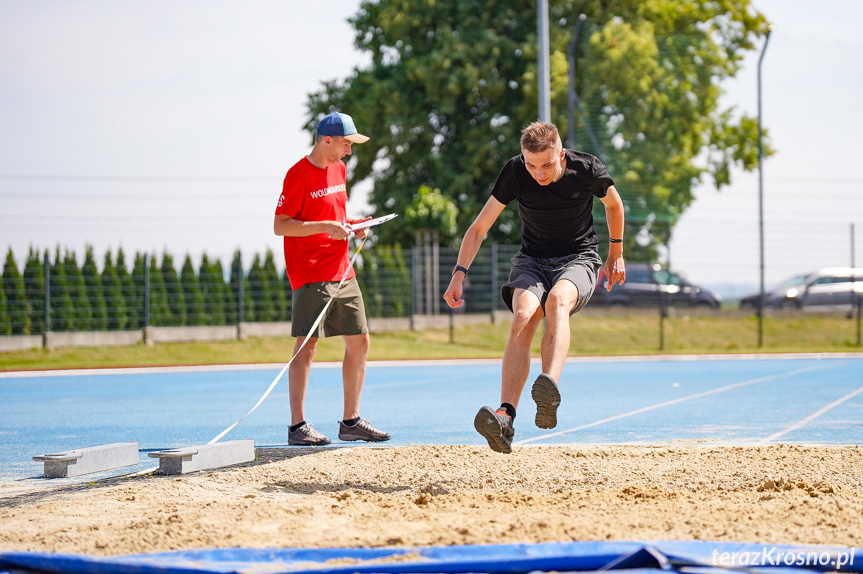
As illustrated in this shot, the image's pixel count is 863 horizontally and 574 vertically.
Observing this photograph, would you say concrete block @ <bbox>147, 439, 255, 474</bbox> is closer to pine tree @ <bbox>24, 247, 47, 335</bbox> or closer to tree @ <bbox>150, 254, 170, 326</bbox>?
pine tree @ <bbox>24, 247, 47, 335</bbox>

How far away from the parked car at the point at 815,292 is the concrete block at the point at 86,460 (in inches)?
969

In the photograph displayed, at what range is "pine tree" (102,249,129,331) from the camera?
69.3 ft

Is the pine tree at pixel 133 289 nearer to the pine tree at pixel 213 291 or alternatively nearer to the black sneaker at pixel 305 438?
the pine tree at pixel 213 291

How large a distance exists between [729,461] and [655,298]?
21.2m

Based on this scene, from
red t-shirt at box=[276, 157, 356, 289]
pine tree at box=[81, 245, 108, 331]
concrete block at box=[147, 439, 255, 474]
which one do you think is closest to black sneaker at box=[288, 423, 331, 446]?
concrete block at box=[147, 439, 255, 474]

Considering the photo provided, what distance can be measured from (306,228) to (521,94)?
2674cm

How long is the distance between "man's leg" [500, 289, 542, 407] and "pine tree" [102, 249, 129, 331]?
56.8 feet

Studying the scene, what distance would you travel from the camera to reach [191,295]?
22.2m

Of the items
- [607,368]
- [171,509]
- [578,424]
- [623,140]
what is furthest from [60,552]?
[623,140]

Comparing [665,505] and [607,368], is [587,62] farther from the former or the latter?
[665,505]

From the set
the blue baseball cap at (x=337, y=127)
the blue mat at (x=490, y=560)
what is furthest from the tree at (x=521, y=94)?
the blue mat at (x=490, y=560)

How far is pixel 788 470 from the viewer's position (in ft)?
17.4

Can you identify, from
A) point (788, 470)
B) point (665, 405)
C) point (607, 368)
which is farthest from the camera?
point (607, 368)

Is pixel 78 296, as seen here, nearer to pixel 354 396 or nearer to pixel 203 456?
pixel 354 396
